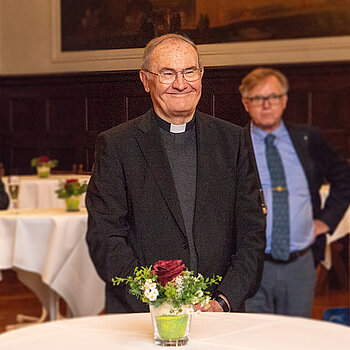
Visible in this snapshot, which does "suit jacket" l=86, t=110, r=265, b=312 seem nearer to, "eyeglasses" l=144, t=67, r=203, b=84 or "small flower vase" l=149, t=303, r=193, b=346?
"eyeglasses" l=144, t=67, r=203, b=84

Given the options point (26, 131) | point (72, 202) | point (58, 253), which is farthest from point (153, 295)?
point (26, 131)

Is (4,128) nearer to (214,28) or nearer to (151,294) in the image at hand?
(214,28)

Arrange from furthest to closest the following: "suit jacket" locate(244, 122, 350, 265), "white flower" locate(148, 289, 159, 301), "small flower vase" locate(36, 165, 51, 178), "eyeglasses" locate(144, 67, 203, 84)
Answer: "small flower vase" locate(36, 165, 51, 178) → "suit jacket" locate(244, 122, 350, 265) → "eyeglasses" locate(144, 67, 203, 84) → "white flower" locate(148, 289, 159, 301)

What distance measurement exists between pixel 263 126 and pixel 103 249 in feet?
5.52

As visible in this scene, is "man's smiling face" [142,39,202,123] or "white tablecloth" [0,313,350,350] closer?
"white tablecloth" [0,313,350,350]

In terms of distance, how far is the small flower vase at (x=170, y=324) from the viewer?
5.57 ft

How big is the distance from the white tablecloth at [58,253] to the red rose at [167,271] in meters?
2.54

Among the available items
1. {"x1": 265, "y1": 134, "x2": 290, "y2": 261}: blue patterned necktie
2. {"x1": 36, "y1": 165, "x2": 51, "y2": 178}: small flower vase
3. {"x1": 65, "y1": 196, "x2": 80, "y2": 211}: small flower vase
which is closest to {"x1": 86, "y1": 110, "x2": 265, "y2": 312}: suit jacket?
{"x1": 265, "y1": 134, "x2": 290, "y2": 261}: blue patterned necktie

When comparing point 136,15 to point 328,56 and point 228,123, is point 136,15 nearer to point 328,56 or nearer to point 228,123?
point 228,123

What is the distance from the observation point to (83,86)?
226 cm

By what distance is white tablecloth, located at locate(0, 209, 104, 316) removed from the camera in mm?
4238

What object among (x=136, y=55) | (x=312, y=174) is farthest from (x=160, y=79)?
(x=312, y=174)

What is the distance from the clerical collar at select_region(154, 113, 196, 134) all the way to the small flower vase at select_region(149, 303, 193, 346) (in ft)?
1.68

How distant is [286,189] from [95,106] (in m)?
1.66
